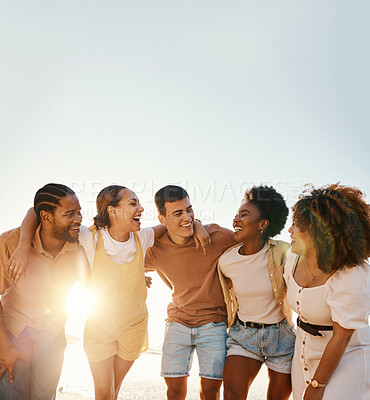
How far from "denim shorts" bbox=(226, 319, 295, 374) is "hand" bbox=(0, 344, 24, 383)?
183 centimetres

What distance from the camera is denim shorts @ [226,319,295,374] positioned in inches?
149

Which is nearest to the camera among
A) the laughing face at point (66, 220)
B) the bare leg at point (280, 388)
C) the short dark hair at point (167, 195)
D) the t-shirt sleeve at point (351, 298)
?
the t-shirt sleeve at point (351, 298)

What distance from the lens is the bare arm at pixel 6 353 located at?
11.7 feet

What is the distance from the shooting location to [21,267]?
355 centimetres

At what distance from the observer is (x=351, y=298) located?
2.93 meters

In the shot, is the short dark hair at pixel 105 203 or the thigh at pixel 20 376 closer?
the thigh at pixel 20 376

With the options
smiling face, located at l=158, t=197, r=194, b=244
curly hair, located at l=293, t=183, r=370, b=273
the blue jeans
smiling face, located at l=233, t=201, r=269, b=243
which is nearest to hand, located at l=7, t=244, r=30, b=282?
the blue jeans

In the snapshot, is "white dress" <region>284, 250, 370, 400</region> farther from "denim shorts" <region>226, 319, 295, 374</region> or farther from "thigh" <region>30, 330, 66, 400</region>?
"thigh" <region>30, 330, 66, 400</region>

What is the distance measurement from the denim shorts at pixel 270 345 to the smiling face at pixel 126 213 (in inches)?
56.2

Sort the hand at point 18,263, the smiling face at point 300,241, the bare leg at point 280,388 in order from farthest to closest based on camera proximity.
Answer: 1. the bare leg at point 280,388
2. the hand at point 18,263
3. the smiling face at point 300,241

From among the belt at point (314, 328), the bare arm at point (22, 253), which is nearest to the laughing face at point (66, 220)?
the bare arm at point (22, 253)

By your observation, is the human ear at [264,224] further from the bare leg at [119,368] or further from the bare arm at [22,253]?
the bare arm at [22,253]

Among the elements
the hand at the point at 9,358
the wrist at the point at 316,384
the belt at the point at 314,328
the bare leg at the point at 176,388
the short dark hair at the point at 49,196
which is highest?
the short dark hair at the point at 49,196

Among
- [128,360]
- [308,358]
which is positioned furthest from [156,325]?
[308,358]
